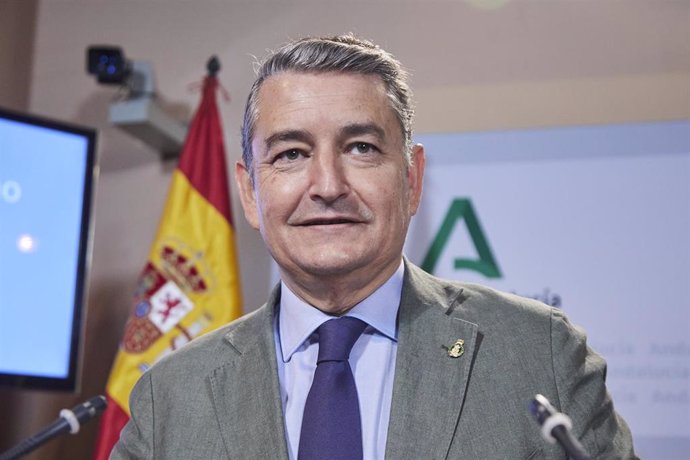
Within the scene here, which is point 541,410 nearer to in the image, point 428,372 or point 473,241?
point 428,372

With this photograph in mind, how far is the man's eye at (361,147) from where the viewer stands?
1.54 meters

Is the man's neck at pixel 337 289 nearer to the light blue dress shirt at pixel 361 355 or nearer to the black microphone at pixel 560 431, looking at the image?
the light blue dress shirt at pixel 361 355

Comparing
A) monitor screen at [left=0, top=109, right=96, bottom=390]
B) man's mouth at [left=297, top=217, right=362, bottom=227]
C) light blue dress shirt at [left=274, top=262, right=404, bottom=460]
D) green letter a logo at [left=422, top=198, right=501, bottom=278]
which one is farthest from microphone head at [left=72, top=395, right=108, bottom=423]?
green letter a logo at [left=422, top=198, right=501, bottom=278]

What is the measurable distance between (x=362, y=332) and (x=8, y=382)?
5.22 feet

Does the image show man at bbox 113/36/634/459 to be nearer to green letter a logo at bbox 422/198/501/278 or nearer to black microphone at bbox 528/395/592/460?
black microphone at bbox 528/395/592/460

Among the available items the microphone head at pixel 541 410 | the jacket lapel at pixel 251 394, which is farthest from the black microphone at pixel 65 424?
the microphone head at pixel 541 410

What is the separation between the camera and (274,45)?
359 cm

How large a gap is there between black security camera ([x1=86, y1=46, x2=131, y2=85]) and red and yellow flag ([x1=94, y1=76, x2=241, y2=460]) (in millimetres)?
340

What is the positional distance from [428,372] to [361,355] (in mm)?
131

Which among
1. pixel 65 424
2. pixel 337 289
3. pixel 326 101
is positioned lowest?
pixel 65 424

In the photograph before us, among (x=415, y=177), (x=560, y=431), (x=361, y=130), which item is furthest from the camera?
(x=415, y=177)

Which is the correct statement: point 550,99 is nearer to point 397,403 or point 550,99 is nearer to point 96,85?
point 96,85

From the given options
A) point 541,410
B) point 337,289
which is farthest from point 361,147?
point 541,410

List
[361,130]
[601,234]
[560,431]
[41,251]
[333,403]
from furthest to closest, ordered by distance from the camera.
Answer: [601,234], [41,251], [361,130], [333,403], [560,431]
